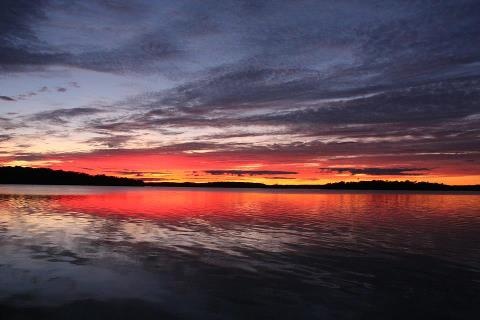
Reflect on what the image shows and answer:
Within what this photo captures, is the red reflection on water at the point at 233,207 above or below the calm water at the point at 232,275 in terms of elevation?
above

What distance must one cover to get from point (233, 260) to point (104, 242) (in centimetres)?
995

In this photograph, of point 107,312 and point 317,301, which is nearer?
point 107,312

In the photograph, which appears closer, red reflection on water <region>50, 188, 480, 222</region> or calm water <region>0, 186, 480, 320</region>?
calm water <region>0, 186, 480, 320</region>

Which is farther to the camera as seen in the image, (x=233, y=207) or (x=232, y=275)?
(x=233, y=207)

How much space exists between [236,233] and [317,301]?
18383 millimetres

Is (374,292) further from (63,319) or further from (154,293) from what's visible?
(63,319)

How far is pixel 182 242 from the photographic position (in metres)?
27.9

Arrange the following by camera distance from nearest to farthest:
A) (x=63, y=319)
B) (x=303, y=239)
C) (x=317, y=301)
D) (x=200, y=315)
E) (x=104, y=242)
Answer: (x=63, y=319), (x=200, y=315), (x=317, y=301), (x=104, y=242), (x=303, y=239)

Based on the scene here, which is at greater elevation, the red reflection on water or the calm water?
the red reflection on water

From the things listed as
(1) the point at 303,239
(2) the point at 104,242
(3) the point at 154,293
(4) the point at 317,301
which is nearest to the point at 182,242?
(2) the point at 104,242

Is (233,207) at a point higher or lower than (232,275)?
higher

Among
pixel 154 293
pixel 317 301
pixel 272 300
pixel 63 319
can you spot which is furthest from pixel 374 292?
pixel 63 319

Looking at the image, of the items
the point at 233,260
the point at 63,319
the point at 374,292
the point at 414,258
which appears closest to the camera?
the point at 63,319

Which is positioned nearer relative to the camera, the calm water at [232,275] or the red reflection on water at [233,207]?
the calm water at [232,275]
